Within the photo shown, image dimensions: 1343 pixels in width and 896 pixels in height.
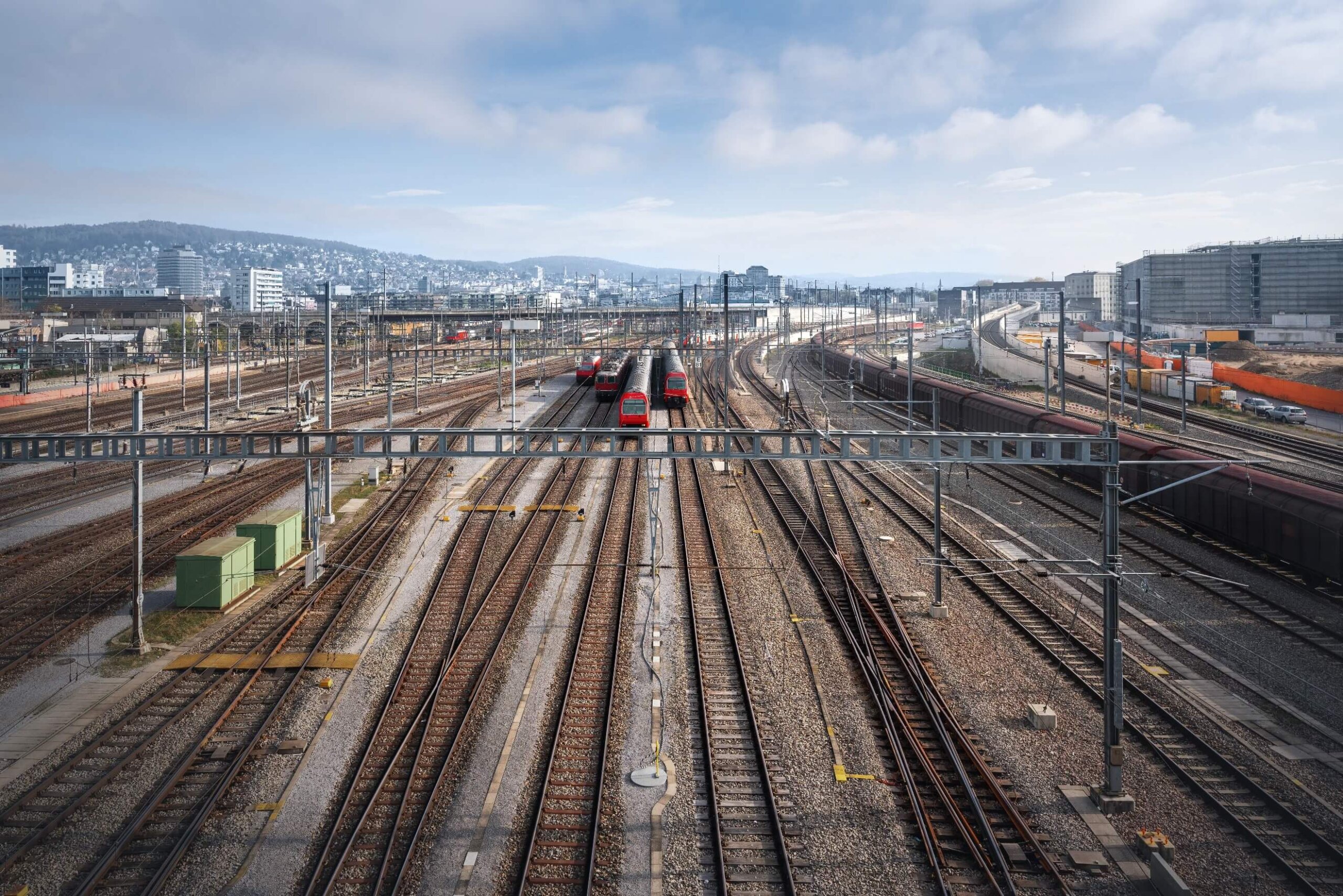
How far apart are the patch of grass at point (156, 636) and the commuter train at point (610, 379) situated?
2990 cm

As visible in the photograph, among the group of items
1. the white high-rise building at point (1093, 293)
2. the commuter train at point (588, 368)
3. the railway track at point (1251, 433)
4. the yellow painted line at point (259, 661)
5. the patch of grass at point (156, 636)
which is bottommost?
the yellow painted line at point (259, 661)

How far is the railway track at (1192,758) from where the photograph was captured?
9.11 metres

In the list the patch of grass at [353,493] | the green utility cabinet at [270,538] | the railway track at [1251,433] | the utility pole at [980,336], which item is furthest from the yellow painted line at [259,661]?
the utility pole at [980,336]

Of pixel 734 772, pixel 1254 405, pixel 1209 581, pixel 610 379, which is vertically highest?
pixel 610 379

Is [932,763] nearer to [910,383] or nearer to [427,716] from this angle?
[427,716]

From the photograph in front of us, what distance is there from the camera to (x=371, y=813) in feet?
32.3

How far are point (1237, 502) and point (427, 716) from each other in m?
17.6

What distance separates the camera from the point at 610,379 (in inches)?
1791

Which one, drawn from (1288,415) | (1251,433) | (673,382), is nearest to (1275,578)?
(1251,433)

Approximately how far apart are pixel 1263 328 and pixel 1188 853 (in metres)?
87.2

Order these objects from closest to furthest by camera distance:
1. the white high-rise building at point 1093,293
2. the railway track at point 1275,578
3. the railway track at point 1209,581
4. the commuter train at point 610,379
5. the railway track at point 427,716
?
the railway track at point 427,716, the railway track at point 1209,581, the railway track at point 1275,578, the commuter train at point 610,379, the white high-rise building at point 1093,293

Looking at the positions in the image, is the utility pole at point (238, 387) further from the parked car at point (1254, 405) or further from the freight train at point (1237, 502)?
the parked car at point (1254, 405)

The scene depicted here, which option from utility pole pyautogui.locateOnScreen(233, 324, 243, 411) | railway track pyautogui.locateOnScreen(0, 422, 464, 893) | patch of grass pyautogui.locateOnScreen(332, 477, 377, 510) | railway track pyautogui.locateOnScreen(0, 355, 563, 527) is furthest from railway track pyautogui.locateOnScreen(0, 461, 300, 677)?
utility pole pyautogui.locateOnScreen(233, 324, 243, 411)

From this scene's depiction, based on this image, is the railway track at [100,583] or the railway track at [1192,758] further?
the railway track at [100,583]
